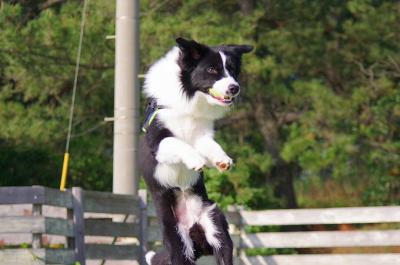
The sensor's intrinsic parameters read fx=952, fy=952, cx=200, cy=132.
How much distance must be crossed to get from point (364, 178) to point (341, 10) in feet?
13.6

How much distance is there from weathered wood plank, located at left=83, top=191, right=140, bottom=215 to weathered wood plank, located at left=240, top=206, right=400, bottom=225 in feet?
5.86

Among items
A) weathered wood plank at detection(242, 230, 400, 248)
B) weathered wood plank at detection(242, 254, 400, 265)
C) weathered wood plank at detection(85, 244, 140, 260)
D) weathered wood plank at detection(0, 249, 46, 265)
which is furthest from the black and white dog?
weathered wood plank at detection(242, 230, 400, 248)

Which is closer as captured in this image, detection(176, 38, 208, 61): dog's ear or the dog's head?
the dog's head

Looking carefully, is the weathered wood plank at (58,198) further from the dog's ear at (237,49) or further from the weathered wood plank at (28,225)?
the dog's ear at (237,49)

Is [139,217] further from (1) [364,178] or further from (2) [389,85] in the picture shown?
(1) [364,178]

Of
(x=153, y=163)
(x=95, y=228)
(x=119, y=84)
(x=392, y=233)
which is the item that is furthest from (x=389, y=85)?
(x=153, y=163)

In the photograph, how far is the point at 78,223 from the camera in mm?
9211

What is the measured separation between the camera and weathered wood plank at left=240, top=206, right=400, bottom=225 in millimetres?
10648

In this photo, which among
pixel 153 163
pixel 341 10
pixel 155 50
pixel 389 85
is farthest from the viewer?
pixel 341 10

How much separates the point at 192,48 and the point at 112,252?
408 cm

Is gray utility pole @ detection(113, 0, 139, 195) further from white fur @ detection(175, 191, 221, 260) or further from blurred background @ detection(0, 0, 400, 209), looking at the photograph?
white fur @ detection(175, 191, 221, 260)

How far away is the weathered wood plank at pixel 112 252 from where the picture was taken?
9539 mm

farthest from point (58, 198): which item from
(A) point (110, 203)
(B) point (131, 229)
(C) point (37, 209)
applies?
(B) point (131, 229)

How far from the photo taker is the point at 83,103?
51.4ft
